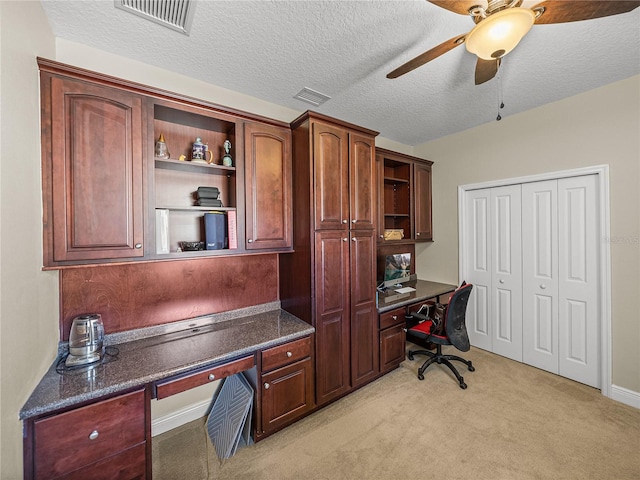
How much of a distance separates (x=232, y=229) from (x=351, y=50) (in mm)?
1561

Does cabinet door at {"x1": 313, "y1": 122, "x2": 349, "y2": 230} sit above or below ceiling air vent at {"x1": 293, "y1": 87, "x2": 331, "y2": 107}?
below

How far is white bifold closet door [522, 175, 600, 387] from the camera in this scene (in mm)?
2441

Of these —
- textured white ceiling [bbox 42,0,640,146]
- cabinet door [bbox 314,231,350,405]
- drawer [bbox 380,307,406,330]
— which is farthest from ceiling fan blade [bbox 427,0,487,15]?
drawer [bbox 380,307,406,330]

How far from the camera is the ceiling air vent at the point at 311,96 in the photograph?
230 cm

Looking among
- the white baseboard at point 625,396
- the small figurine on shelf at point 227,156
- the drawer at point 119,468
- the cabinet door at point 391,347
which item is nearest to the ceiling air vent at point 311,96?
the small figurine on shelf at point 227,156

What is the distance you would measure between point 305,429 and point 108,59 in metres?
3.09

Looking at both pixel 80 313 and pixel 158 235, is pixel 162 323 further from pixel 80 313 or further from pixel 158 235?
pixel 158 235

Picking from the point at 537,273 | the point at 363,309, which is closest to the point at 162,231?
the point at 363,309

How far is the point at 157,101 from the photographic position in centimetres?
166

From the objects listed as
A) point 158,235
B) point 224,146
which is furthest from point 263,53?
point 158,235

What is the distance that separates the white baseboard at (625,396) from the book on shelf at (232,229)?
11.7 feet

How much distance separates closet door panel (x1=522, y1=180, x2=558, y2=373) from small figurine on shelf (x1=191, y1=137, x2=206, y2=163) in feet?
10.9

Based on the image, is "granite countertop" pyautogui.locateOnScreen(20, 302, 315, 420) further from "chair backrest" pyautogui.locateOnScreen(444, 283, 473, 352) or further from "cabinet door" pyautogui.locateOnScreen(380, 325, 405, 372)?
"chair backrest" pyautogui.locateOnScreen(444, 283, 473, 352)

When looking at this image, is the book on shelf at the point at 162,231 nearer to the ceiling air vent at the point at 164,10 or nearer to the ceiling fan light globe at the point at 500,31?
the ceiling air vent at the point at 164,10
